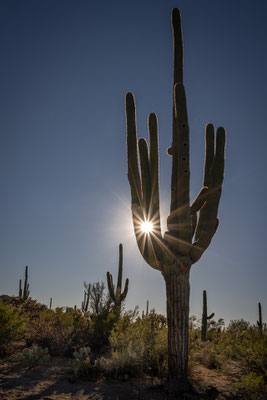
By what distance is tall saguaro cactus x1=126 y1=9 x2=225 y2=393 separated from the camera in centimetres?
540

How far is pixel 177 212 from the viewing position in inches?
229

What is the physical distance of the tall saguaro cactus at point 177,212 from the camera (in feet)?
17.7

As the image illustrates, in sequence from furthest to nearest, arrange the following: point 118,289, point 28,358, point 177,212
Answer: point 118,289 < point 28,358 < point 177,212

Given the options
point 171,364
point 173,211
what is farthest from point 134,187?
point 171,364

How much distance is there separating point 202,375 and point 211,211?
11.4 ft

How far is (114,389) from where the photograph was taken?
5184mm

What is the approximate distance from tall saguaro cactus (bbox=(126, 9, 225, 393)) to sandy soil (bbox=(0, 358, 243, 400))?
19.0 inches

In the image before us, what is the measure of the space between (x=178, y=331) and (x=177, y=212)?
2218 mm

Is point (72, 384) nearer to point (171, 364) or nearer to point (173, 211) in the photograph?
point (171, 364)

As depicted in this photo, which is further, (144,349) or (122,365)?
(144,349)

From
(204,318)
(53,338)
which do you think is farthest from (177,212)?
(204,318)

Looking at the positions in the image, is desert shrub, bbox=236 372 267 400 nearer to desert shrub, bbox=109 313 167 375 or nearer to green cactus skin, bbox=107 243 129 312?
desert shrub, bbox=109 313 167 375

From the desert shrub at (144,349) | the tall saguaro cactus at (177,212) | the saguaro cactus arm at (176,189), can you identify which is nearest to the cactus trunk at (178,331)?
the tall saguaro cactus at (177,212)

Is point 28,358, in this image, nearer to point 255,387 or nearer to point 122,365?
point 122,365
